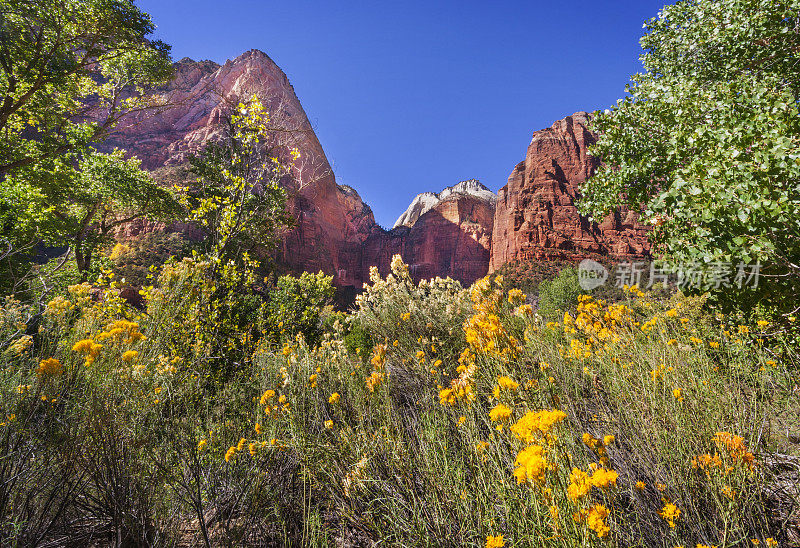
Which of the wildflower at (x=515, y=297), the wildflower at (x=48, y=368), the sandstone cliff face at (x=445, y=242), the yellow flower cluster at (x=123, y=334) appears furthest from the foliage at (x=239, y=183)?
the sandstone cliff face at (x=445, y=242)

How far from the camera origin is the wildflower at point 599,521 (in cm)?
93

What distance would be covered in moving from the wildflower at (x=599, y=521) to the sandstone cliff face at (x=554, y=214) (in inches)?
1938

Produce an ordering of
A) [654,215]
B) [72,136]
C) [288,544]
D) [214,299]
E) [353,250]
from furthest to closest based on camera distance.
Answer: [353,250] → [72,136] → [214,299] → [654,215] → [288,544]

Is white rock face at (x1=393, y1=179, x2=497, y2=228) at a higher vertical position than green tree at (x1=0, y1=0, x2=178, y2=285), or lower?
higher

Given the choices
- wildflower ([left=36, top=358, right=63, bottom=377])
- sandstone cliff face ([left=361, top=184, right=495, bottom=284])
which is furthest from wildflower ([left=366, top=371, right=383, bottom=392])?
sandstone cliff face ([left=361, top=184, right=495, bottom=284])

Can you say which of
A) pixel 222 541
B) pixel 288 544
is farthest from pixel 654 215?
pixel 222 541

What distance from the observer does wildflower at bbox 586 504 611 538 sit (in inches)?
36.4

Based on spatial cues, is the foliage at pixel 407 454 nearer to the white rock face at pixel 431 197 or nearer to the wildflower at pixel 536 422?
the wildflower at pixel 536 422

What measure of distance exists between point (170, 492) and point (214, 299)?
295 centimetres

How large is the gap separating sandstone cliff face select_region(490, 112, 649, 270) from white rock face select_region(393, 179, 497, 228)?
17.6 meters

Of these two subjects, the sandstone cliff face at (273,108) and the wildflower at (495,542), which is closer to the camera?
the wildflower at (495,542)

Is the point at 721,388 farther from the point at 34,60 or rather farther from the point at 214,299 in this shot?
the point at 34,60

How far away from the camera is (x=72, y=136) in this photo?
27.7 ft

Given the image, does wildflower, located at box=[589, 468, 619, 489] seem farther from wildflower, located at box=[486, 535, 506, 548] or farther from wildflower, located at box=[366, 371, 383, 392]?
wildflower, located at box=[366, 371, 383, 392]
